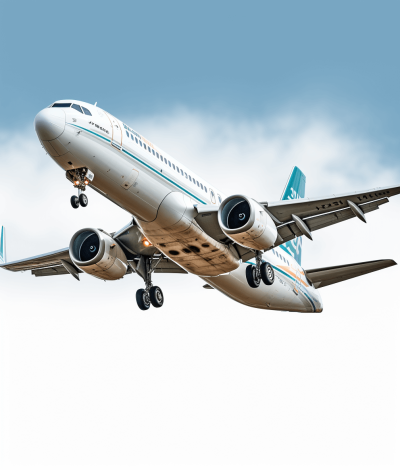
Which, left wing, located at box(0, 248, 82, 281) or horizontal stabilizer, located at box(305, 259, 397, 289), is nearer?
horizontal stabilizer, located at box(305, 259, 397, 289)

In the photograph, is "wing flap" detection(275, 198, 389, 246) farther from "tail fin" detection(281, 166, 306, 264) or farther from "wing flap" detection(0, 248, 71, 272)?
"tail fin" detection(281, 166, 306, 264)

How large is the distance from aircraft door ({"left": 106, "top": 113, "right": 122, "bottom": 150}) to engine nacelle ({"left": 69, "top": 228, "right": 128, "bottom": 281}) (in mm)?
6776

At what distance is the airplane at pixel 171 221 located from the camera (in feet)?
81.2

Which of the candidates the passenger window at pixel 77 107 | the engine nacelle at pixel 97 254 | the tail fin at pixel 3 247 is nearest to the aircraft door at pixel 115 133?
the passenger window at pixel 77 107

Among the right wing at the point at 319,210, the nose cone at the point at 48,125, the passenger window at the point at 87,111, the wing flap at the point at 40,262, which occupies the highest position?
the wing flap at the point at 40,262

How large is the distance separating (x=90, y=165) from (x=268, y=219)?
7562mm

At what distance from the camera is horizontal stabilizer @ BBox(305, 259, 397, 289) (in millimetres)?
32906

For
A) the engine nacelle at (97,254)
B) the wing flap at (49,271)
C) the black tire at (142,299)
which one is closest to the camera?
the engine nacelle at (97,254)

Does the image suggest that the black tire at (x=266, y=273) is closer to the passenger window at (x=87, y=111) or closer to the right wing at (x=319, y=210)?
the right wing at (x=319, y=210)

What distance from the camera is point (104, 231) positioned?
3161 centimetres

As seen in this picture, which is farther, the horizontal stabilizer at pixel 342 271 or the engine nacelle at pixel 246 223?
the horizontal stabilizer at pixel 342 271

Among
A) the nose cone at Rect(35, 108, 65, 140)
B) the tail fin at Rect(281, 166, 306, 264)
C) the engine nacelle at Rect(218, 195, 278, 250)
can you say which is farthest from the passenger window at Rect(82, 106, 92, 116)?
the tail fin at Rect(281, 166, 306, 264)

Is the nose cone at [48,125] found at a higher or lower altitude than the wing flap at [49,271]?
lower

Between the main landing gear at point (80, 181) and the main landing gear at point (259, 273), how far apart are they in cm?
885
